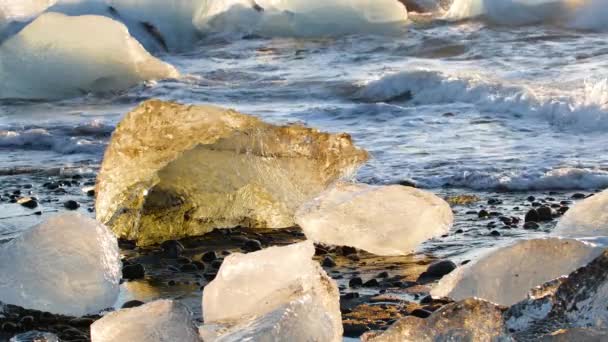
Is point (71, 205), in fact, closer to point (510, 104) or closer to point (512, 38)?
point (510, 104)

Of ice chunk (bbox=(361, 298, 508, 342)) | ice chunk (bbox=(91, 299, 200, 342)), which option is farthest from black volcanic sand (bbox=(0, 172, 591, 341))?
ice chunk (bbox=(361, 298, 508, 342))

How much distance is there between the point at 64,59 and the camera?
451 inches

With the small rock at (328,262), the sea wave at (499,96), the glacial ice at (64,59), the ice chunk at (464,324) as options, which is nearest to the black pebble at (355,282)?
the small rock at (328,262)

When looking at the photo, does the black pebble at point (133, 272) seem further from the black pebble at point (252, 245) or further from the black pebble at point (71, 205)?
the black pebble at point (71, 205)

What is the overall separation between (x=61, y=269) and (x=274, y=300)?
0.84 m

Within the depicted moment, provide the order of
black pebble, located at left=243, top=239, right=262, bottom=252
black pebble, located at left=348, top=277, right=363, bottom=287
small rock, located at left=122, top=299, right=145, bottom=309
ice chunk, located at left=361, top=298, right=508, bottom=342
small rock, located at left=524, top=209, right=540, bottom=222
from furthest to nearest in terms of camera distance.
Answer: small rock, located at left=524, top=209, right=540, bottom=222
black pebble, located at left=243, top=239, right=262, bottom=252
black pebble, located at left=348, top=277, right=363, bottom=287
small rock, located at left=122, top=299, right=145, bottom=309
ice chunk, located at left=361, top=298, right=508, bottom=342

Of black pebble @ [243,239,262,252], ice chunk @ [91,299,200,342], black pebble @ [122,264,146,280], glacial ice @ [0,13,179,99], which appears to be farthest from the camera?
glacial ice @ [0,13,179,99]

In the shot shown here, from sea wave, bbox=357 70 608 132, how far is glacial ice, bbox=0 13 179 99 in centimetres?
267

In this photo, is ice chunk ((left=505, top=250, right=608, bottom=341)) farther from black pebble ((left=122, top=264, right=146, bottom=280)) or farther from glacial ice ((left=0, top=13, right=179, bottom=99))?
glacial ice ((left=0, top=13, right=179, bottom=99))

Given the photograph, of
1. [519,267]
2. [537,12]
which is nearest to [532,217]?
[519,267]

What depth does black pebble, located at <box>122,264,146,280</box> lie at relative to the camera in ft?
13.5

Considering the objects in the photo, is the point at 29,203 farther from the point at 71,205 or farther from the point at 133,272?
the point at 133,272

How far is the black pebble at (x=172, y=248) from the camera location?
4480 mm

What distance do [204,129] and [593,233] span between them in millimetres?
1670
